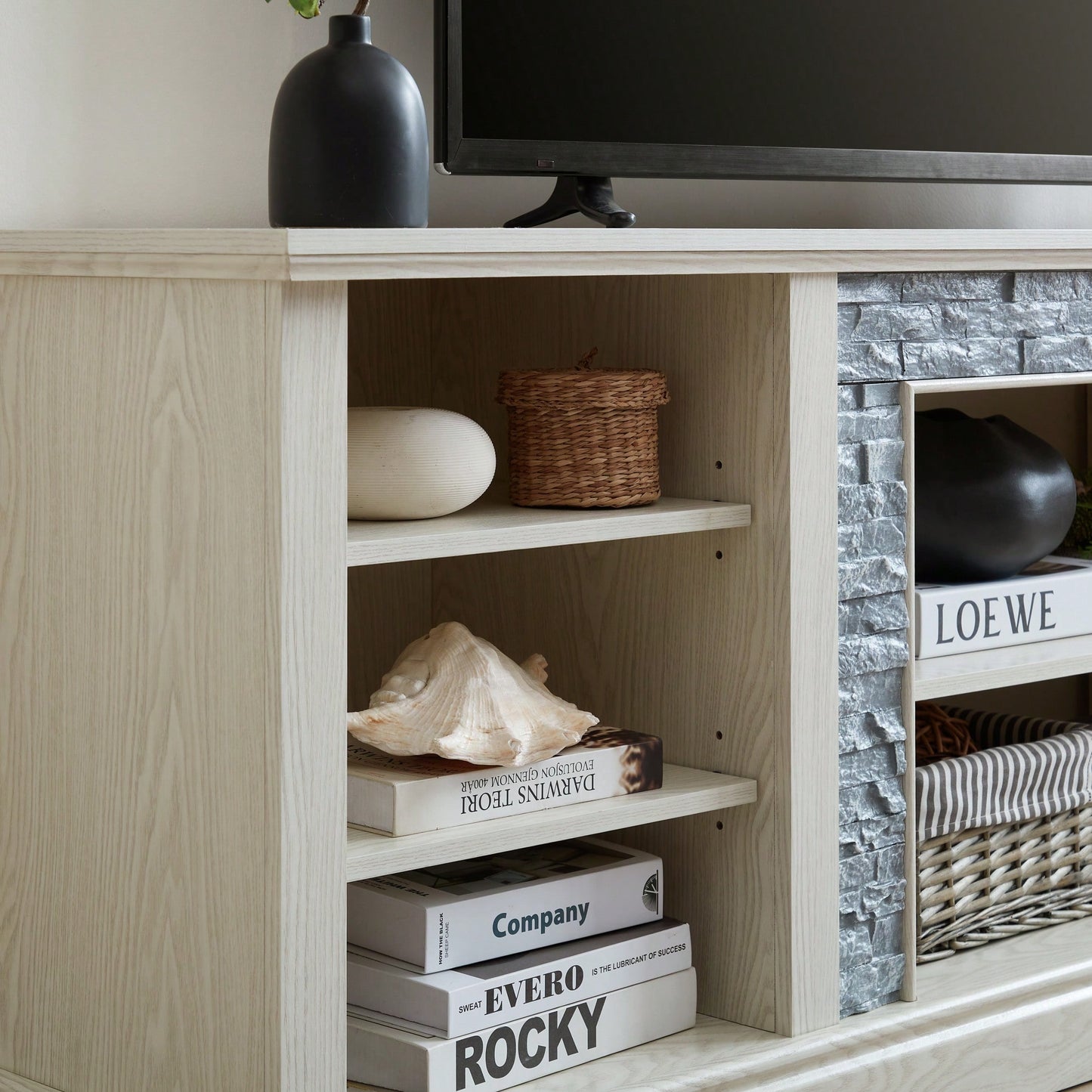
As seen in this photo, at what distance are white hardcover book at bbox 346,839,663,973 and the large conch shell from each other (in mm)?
145

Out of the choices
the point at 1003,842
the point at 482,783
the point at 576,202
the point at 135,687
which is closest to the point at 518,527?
the point at 482,783

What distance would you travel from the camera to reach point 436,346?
5.44 feet

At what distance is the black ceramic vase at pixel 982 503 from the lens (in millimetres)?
1574

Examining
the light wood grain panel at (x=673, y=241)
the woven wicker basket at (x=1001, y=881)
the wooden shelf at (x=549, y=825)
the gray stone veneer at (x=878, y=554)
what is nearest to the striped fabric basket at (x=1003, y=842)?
the woven wicker basket at (x=1001, y=881)

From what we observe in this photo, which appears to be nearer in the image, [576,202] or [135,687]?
[135,687]

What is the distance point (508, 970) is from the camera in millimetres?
1289

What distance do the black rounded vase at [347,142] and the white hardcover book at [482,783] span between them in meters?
0.42

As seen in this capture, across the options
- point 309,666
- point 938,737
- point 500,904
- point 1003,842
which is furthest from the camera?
point 938,737

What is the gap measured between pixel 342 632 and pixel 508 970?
0.35m

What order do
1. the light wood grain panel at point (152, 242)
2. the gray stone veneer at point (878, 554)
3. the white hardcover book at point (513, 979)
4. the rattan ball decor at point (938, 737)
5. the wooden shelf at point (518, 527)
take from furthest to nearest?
the rattan ball decor at point (938, 737)
the gray stone veneer at point (878, 554)
the white hardcover book at point (513, 979)
the wooden shelf at point (518, 527)
the light wood grain panel at point (152, 242)

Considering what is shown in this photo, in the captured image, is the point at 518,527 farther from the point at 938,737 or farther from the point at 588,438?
the point at 938,737

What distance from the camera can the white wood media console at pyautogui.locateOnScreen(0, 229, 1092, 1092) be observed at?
110cm

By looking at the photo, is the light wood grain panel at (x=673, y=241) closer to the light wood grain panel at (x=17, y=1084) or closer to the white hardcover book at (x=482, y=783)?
the white hardcover book at (x=482, y=783)

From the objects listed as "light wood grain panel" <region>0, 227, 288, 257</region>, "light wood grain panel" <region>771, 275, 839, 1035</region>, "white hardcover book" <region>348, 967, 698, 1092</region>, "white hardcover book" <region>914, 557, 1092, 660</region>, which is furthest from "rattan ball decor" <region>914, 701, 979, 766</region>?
"light wood grain panel" <region>0, 227, 288, 257</region>
